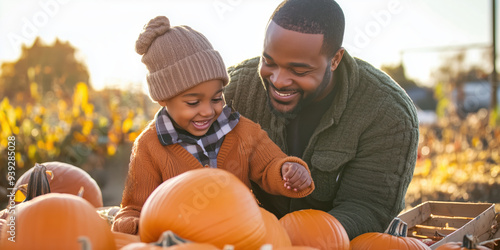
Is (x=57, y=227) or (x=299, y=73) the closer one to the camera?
(x=57, y=227)

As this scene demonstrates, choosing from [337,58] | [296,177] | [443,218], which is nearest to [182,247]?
[296,177]

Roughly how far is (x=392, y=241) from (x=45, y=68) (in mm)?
12917

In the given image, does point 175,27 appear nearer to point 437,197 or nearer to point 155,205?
point 155,205

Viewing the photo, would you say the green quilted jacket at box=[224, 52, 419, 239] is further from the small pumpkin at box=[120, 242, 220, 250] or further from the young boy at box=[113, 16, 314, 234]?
the small pumpkin at box=[120, 242, 220, 250]

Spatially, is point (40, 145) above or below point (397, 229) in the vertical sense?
below

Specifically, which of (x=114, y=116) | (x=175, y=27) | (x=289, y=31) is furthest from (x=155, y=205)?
(x=114, y=116)

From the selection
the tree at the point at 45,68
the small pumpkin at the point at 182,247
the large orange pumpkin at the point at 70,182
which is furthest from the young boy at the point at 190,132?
the tree at the point at 45,68

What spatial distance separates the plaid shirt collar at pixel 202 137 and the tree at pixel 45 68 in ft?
34.5

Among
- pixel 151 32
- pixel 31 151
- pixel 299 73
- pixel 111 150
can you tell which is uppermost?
pixel 151 32

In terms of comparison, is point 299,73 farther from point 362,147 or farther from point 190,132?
point 190,132

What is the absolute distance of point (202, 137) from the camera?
2281 millimetres

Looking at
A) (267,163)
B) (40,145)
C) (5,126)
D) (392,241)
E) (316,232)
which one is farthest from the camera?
(40,145)

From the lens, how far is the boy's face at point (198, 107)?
7.05ft

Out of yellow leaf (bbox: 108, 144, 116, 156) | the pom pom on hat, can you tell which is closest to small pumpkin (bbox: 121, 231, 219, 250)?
the pom pom on hat
